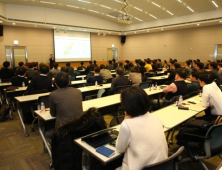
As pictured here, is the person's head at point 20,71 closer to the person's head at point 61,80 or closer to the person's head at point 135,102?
the person's head at point 61,80

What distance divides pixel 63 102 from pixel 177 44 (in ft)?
46.1

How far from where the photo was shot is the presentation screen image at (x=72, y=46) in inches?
529

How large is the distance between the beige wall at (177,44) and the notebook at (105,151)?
1382 cm

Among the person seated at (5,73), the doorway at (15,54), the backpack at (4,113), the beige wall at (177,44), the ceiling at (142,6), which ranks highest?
the ceiling at (142,6)

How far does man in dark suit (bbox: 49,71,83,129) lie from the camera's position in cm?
253

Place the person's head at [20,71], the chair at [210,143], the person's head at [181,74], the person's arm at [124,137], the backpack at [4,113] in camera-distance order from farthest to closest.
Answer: the person's head at [20,71], the backpack at [4,113], the person's head at [181,74], the chair at [210,143], the person's arm at [124,137]

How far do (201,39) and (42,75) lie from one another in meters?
12.8

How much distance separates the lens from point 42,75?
441 centimetres

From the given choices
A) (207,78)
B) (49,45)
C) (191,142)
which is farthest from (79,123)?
(49,45)

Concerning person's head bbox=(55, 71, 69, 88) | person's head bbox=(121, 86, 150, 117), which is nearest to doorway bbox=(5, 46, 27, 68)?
person's head bbox=(55, 71, 69, 88)

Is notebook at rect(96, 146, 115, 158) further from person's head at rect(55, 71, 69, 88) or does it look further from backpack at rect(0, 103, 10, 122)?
backpack at rect(0, 103, 10, 122)

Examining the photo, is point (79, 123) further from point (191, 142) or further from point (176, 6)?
point (176, 6)

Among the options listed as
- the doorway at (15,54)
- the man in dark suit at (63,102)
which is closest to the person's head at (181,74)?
the man in dark suit at (63,102)

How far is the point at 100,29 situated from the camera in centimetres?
1468
